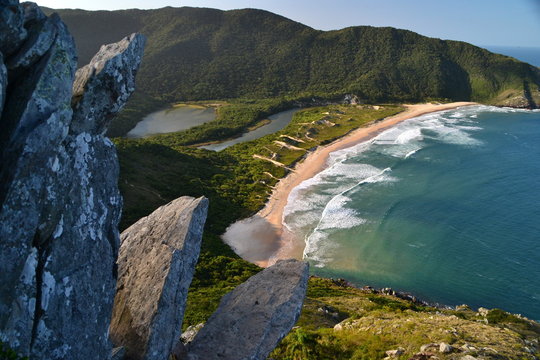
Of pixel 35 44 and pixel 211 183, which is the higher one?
pixel 35 44

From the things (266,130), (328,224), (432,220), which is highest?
(266,130)

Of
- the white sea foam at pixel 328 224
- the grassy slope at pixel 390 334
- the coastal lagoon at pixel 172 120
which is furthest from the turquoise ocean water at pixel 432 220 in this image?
the coastal lagoon at pixel 172 120

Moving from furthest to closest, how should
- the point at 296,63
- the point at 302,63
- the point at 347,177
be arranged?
the point at 302,63, the point at 296,63, the point at 347,177

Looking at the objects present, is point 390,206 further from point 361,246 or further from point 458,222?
point 361,246

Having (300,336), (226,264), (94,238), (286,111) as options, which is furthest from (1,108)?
(286,111)

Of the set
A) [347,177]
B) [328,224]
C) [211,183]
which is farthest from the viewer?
[347,177]

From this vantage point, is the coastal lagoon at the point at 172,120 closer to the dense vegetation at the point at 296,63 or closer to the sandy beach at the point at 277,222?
the dense vegetation at the point at 296,63

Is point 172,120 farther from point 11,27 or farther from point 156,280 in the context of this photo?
point 11,27

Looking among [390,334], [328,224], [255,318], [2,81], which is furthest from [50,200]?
[328,224]
